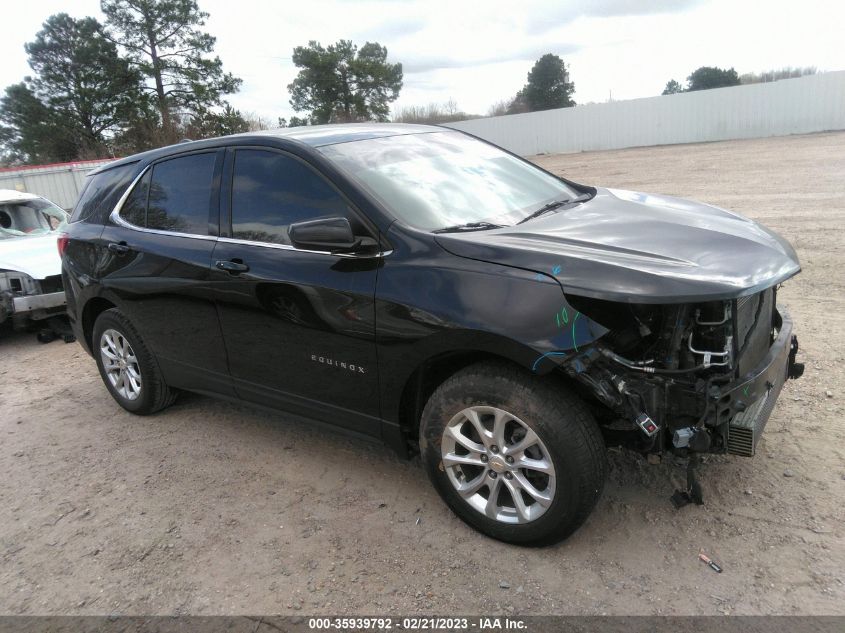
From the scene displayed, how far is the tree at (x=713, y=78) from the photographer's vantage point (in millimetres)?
62281

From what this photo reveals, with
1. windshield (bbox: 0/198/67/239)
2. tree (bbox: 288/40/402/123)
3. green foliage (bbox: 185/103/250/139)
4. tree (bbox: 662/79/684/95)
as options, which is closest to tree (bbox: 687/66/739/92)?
tree (bbox: 662/79/684/95)

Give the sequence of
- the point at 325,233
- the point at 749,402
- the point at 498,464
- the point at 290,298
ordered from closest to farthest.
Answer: the point at 749,402, the point at 498,464, the point at 325,233, the point at 290,298

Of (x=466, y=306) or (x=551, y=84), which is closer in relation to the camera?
(x=466, y=306)

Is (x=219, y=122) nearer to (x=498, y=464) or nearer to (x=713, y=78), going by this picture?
(x=498, y=464)

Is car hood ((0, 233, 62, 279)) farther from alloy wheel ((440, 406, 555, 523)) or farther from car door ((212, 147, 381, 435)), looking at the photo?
alloy wheel ((440, 406, 555, 523))

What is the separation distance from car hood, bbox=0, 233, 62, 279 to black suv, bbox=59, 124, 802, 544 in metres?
3.58

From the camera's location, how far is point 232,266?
3471mm

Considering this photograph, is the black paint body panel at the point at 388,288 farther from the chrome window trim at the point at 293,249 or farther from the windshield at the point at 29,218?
the windshield at the point at 29,218

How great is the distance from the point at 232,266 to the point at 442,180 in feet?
4.15

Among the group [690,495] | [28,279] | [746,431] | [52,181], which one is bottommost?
[690,495]

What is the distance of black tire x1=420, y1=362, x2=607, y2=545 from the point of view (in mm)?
2541

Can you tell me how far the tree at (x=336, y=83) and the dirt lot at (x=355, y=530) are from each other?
2040 inches

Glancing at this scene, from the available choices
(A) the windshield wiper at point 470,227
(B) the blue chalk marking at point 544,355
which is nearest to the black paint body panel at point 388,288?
(B) the blue chalk marking at point 544,355

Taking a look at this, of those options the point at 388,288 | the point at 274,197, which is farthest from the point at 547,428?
the point at 274,197
